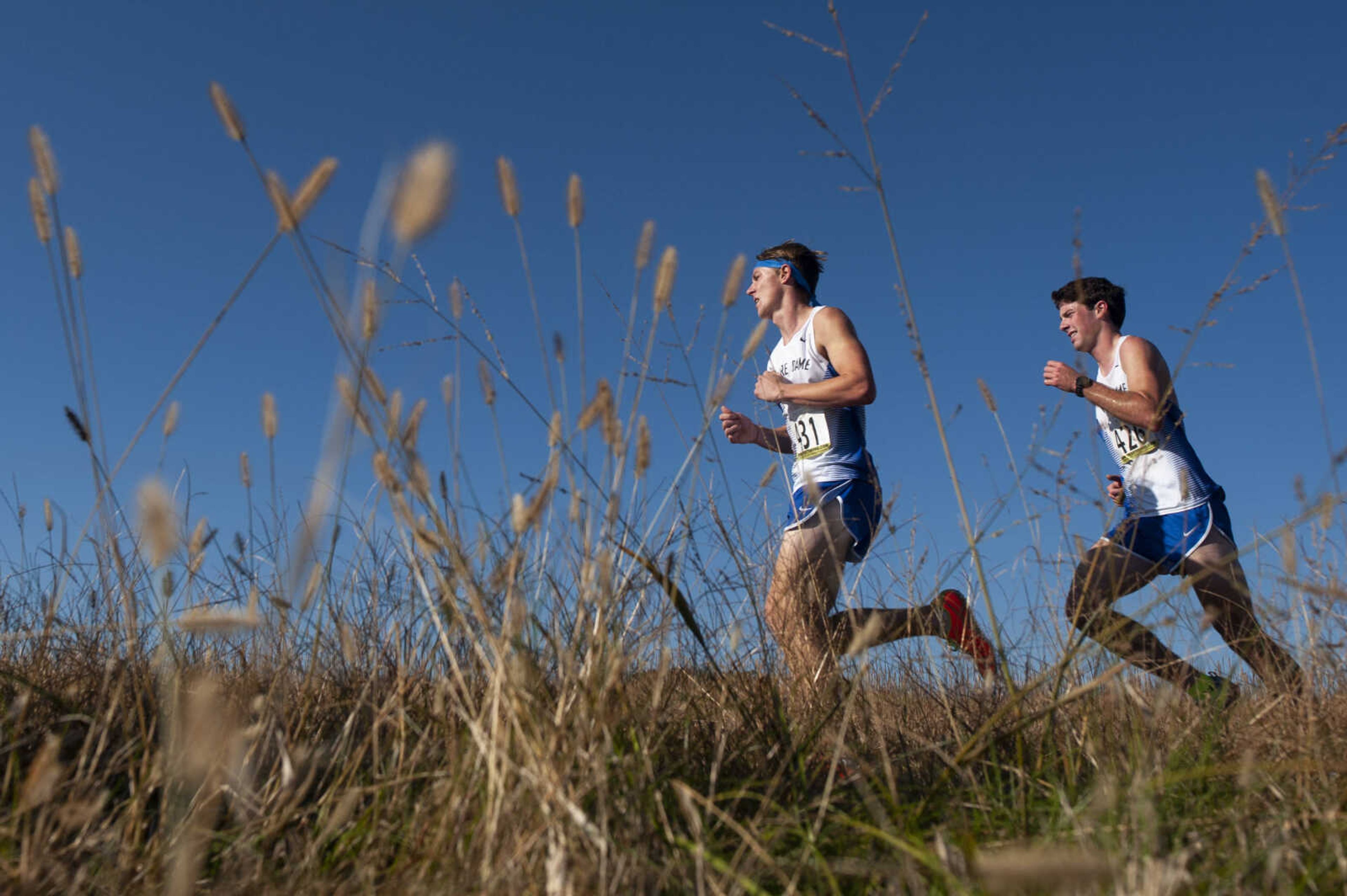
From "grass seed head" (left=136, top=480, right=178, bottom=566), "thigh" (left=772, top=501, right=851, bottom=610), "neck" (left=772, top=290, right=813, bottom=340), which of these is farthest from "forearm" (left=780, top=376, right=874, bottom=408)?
"grass seed head" (left=136, top=480, right=178, bottom=566)

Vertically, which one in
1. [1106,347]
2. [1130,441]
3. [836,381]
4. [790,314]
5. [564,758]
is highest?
[790,314]

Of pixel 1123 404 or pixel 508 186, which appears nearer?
pixel 508 186

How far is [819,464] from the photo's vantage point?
10.9ft

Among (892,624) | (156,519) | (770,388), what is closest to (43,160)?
(156,519)

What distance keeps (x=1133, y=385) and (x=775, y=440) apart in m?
1.22

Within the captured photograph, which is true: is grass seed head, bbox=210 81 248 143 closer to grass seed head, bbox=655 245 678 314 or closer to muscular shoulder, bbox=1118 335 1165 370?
grass seed head, bbox=655 245 678 314

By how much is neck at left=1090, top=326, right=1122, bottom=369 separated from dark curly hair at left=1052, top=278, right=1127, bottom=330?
80mm

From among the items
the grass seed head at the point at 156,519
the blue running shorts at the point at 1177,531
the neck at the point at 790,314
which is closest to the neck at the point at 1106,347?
the blue running shorts at the point at 1177,531

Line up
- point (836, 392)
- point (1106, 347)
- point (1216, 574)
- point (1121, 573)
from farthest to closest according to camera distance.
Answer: point (1106, 347)
point (836, 392)
point (1216, 574)
point (1121, 573)

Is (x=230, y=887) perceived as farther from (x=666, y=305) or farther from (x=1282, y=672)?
(x=1282, y=672)

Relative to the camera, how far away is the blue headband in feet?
12.0

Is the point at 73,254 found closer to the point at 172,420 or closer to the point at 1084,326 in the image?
the point at 172,420

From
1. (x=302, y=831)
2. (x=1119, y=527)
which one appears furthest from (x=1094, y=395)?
(x=302, y=831)

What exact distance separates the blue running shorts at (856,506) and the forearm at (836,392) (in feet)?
0.89
